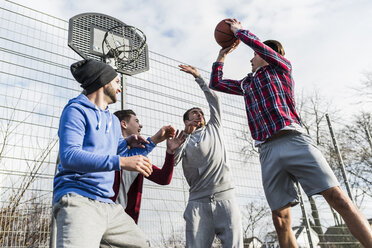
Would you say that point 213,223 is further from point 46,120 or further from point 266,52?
point 46,120

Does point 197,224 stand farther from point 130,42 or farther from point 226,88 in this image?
point 130,42

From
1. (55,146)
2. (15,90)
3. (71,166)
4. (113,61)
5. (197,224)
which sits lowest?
(197,224)

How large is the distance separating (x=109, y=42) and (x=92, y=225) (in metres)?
3.53

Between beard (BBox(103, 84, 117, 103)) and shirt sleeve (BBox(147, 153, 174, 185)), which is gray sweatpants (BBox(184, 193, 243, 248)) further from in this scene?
beard (BBox(103, 84, 117, 103))

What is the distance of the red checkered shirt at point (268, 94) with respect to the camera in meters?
2.38

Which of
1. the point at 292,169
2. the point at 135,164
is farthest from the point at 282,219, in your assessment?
the point at 135,164

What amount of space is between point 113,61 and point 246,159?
254 cm

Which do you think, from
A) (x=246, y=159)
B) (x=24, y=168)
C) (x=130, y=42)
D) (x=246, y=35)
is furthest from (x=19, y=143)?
(x=246, y=159)

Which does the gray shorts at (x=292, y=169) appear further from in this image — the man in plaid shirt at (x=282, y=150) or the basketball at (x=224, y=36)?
the basketball at (x=224, y=36)

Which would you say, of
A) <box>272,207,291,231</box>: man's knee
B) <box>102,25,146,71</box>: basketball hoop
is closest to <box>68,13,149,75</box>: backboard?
<box>102,25,146,71</box>: basketball hoop

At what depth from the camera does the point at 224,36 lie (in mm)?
3334

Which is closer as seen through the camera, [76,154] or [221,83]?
[76,154]

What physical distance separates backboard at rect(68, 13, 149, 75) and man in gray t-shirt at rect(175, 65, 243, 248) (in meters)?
1.42

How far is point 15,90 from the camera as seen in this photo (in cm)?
362
